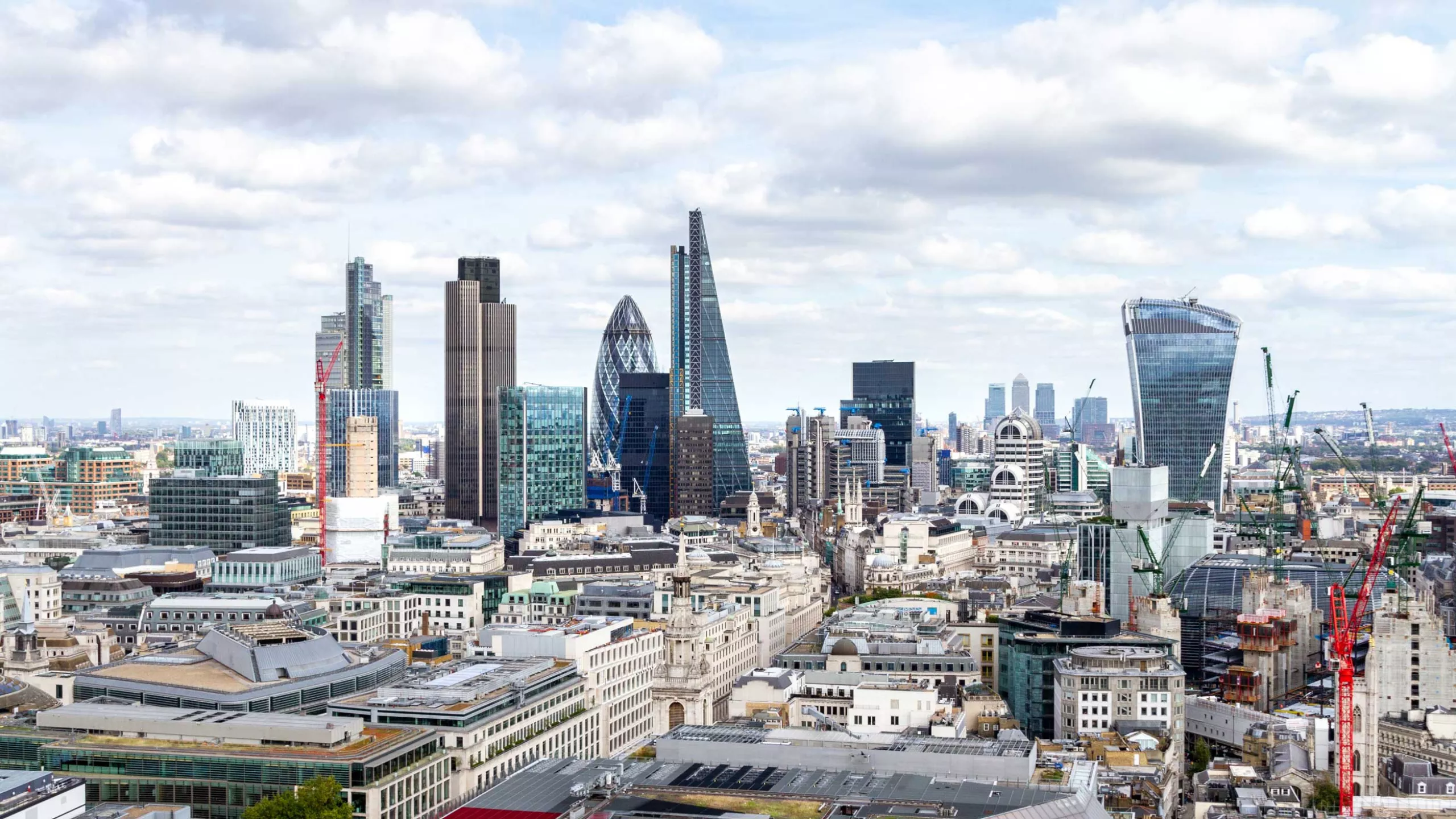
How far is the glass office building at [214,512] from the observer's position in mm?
193375

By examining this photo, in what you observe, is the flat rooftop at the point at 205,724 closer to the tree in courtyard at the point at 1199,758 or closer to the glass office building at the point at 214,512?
the tree in courtyard at the point at 1199,758

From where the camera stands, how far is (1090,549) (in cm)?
16462

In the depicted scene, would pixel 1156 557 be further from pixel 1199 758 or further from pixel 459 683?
pixel 459 683

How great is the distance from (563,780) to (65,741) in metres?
23.9

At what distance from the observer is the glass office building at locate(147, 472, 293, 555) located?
19338 cm

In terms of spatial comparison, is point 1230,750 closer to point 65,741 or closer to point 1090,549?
point 1090,549

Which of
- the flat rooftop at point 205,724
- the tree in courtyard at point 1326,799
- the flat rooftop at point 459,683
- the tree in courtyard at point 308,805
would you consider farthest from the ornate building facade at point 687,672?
the tree in courtyard at point 308,805

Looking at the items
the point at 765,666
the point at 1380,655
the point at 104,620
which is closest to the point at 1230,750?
the point at 1380,655

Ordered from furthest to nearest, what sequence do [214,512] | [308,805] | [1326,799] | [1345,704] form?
[214,512] → [1345,704] → [1326,799] → [308,805]

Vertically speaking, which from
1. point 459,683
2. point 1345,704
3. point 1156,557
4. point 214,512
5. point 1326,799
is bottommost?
point 1326,799

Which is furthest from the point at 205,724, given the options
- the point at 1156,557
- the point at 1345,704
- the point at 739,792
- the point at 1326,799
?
the point at 1156,557

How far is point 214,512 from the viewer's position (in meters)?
194

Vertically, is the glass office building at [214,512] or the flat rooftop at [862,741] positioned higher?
the glass office building at [214,512]

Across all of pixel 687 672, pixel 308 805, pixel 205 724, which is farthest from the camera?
pixel 687 672
